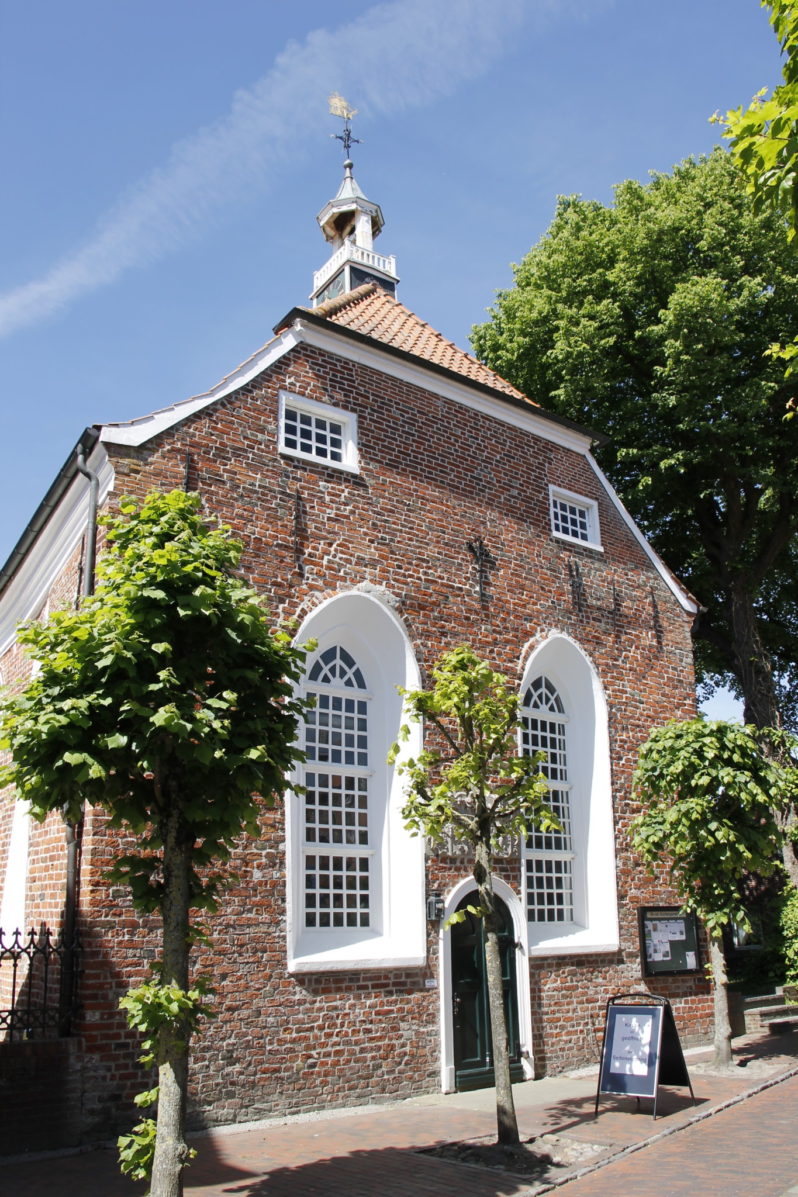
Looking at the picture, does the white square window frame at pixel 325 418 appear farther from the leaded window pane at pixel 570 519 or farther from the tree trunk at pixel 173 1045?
the tree trunk at pixel 173 1045

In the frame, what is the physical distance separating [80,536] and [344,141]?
17.9 metres

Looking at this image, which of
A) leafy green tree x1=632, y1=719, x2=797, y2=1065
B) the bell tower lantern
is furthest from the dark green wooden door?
the bell tower lantern

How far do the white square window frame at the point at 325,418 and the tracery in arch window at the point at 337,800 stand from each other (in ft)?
7.66

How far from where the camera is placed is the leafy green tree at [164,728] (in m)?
6.08

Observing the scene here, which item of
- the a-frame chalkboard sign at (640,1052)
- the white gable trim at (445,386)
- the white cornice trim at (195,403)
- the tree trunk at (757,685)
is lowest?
the a-frame chalkboard sign at (640,1052)

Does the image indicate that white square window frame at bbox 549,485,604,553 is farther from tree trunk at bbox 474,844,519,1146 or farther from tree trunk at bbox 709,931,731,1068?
tree trunk at bbox 474,844,519,1146

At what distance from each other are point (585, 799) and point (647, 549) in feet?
15.2

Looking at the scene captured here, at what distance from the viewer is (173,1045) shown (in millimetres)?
6062

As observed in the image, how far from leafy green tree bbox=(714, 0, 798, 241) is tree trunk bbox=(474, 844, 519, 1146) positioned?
5.85m

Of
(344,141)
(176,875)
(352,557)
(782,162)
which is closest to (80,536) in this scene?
(352,557)

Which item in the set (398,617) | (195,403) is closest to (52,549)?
(195,403)

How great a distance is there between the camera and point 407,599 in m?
12.1

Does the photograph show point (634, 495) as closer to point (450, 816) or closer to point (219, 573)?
point (450, 816)

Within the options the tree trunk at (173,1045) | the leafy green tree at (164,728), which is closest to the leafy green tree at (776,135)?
the leafy green tree at (164,728)
